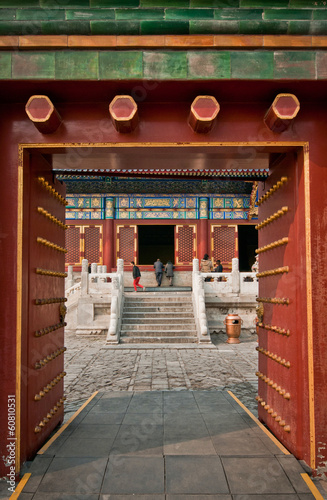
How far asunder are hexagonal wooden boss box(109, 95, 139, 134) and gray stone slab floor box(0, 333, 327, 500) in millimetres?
2522

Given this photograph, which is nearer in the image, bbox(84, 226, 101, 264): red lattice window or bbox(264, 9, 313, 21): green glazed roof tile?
bbox(264, 9, 313, 21): green glazed roof tile

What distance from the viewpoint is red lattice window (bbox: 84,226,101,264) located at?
16.7m

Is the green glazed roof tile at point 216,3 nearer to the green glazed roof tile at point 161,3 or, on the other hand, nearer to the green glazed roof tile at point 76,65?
the green glazed roof tile at point 161,3

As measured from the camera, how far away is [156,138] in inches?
112

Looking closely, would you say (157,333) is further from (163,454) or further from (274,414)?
(163,454)

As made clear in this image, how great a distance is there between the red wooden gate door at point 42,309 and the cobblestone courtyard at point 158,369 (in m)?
1.31

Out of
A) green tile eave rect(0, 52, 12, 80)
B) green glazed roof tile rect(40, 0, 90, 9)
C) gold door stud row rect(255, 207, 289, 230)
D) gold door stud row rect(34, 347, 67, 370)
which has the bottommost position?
gold door stud row rect(34, 347, 67, 370)

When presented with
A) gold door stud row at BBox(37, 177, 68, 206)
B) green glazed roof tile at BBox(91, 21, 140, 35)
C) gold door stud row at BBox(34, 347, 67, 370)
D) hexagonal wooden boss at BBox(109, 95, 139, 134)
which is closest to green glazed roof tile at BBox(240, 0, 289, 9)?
green glazed roof tile at BBox(91, 21, 140, 35)

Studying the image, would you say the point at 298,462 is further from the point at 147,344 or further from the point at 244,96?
the point at 147,344

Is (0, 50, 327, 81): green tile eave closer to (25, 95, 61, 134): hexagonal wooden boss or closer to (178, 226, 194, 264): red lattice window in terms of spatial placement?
(25, 95, 61, 134): hexagonal wooden boss

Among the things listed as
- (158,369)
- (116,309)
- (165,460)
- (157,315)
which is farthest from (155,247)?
(165,460)

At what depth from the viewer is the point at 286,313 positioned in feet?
9.95

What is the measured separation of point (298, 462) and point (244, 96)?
278 centimetres

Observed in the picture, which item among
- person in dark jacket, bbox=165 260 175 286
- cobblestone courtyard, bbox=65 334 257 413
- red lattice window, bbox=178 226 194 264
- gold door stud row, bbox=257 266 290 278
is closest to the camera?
gold door stud row, bbox=257 266 290 278
